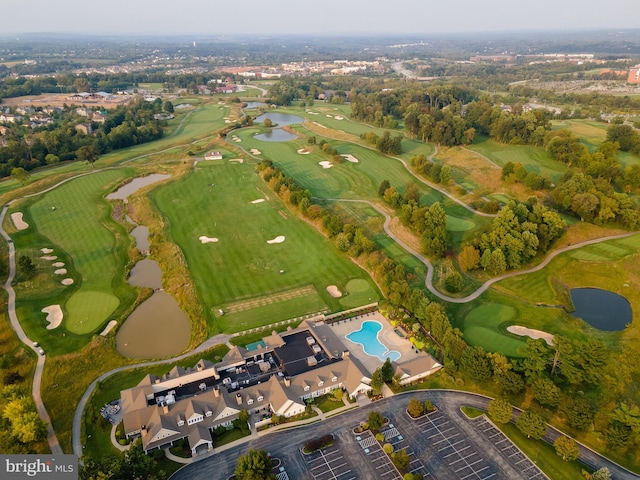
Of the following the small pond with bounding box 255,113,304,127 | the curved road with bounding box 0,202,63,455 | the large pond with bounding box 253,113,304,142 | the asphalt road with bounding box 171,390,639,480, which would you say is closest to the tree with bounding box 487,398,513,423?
the asphalt road with bounding box 171,390,639,480

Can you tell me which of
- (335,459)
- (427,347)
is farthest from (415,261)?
(335,459)

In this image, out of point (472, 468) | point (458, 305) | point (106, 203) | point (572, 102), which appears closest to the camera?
point (472, 468)

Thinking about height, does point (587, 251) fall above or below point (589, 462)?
above

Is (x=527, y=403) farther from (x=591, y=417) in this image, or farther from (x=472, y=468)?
(x=472, y=468)

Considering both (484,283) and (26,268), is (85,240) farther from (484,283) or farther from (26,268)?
(484,283)

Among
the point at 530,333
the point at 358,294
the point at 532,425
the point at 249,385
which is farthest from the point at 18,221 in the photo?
the point at 530,333

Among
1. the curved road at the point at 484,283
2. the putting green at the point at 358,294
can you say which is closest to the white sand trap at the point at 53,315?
the putting green at the point at 358,294

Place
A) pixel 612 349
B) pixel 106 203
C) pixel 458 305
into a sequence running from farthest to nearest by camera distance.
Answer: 1. pixel 106 203
2. pixel 458 305
3. pixel 612 349
